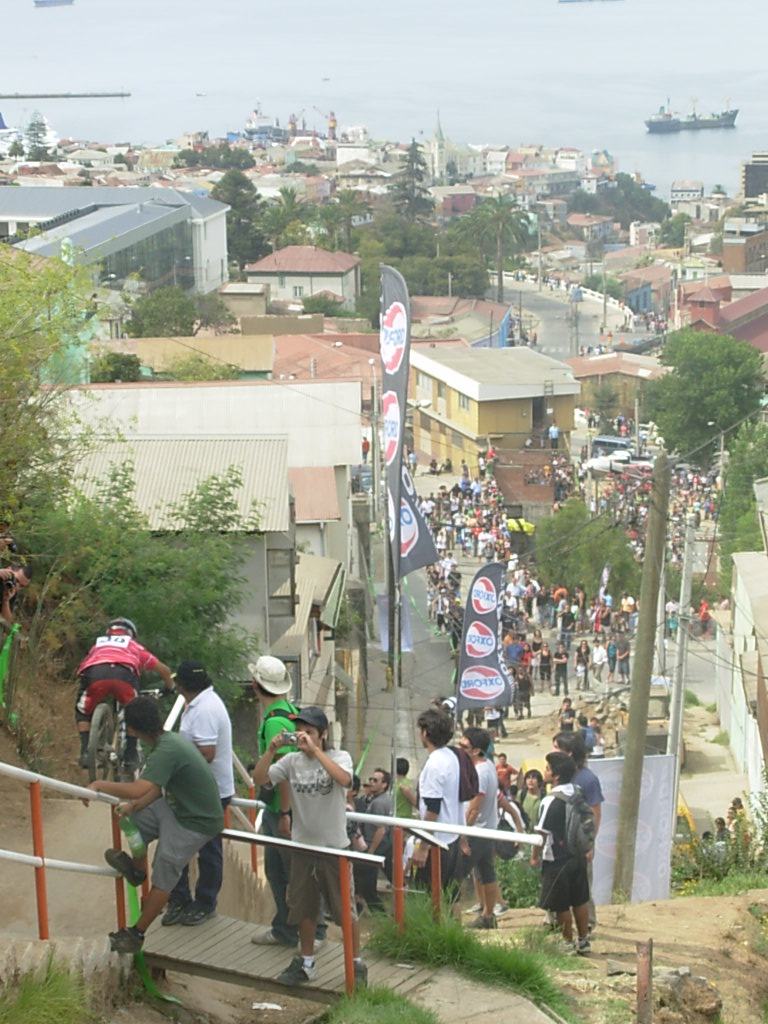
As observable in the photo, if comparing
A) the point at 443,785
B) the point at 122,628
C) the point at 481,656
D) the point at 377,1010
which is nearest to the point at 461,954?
the point at 377,1010

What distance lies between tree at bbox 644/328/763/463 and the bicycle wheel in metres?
54.5

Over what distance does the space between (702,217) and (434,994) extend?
162 m

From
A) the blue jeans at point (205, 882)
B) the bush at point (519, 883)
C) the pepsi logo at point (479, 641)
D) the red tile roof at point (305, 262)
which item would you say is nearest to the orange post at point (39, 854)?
the blue jeans at point (205, 882)

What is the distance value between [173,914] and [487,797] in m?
2.09

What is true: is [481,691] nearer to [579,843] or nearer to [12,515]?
[12,515]

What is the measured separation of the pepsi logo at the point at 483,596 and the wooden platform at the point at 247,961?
1063 centimetres

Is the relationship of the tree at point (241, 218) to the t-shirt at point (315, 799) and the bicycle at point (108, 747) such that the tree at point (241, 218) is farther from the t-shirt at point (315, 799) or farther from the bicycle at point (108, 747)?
the t-shirt at point (315, 799)

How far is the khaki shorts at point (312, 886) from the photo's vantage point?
572 cm

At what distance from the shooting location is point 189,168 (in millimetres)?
173375

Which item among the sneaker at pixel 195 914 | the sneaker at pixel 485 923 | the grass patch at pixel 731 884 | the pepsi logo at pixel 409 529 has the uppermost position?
the sneaker at pixel 195 914

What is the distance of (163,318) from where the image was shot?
58.4m

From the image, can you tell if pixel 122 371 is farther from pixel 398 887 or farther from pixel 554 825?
pixel 398 887

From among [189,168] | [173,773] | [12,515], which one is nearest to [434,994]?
[173,773]

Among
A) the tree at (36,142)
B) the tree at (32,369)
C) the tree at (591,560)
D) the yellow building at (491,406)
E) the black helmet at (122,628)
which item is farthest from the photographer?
the tree at (36,142)
